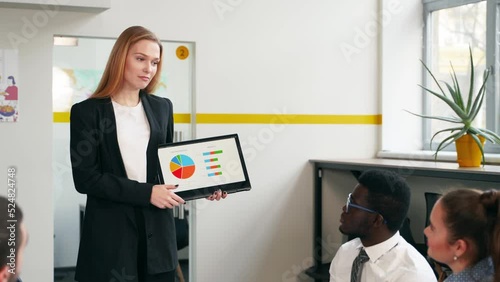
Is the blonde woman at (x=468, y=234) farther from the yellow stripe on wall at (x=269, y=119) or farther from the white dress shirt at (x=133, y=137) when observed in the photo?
the yellow stripe on wall at (x=269, y=119)

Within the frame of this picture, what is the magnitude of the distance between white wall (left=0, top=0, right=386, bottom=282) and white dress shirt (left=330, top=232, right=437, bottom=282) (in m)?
2.11

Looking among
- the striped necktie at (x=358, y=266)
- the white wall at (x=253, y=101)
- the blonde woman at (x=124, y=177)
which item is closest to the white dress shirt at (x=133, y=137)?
the blonde woman at (x=124, y=177)

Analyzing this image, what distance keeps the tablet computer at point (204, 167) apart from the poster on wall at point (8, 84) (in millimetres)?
2144

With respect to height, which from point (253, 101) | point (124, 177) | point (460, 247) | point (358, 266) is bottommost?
point (358, 266)

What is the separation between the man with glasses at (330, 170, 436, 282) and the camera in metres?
2.63

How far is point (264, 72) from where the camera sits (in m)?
5.02

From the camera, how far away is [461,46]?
515 cm

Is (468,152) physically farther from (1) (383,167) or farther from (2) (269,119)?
(2) (269,119)

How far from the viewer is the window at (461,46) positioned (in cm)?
479

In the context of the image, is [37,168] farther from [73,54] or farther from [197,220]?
[197,220]

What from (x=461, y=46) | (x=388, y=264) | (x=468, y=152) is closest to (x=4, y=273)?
(x=388, y=264)

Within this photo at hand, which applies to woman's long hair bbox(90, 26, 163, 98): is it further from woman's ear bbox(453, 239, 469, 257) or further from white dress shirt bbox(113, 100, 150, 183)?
woman's ear bbox(453, 239, 469, 257)

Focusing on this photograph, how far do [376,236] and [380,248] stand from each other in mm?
79

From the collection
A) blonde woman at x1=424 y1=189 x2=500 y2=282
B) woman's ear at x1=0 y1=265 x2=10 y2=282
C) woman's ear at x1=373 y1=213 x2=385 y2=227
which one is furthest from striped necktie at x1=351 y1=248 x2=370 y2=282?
woman's ear at x1=0 y1=265 x2=10 y2=282
